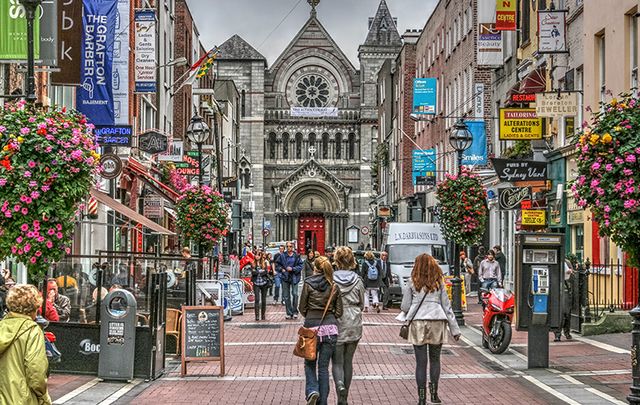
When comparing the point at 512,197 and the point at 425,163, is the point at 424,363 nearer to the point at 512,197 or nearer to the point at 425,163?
the point at 512,197

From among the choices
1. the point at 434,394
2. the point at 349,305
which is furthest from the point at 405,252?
the point at 349,305

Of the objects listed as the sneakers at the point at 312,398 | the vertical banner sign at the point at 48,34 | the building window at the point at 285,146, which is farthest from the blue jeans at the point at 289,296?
the building window at the point at 285,146

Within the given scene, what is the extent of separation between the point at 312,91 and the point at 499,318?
7973 cm

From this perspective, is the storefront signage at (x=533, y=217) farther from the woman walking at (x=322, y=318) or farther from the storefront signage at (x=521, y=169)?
the woman walking at (x=322, y=318)

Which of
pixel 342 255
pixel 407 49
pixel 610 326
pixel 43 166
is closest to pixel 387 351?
pixel 610 326

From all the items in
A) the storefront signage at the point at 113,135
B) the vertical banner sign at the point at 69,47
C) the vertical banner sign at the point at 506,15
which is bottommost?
the storefront signage at the point at 113,135

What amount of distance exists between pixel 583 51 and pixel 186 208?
1221 centimetres

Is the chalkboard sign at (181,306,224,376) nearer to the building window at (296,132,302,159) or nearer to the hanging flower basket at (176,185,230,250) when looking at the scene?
the hanging flower basket at (176,185,230,250)

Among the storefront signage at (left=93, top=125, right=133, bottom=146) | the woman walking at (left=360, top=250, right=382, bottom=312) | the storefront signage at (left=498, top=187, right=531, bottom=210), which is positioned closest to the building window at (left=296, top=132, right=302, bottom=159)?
the woman walking at (left=360, top=250, right=382, bottom=312)

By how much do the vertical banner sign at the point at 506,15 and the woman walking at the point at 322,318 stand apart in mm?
23277

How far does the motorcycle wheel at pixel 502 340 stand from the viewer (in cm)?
1842

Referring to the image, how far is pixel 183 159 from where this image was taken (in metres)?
40.6

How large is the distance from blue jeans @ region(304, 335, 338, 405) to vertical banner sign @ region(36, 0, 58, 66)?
6.84m

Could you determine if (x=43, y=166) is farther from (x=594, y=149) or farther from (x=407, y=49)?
(x=407, y=49)
